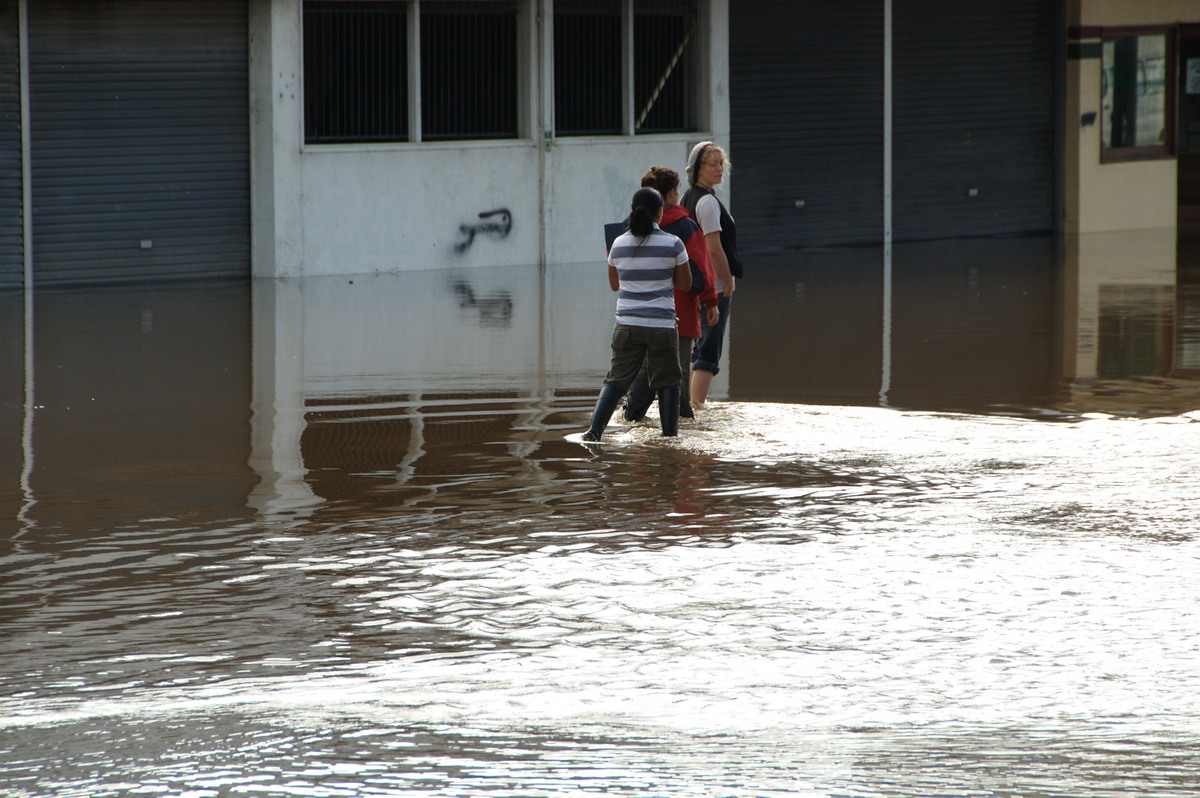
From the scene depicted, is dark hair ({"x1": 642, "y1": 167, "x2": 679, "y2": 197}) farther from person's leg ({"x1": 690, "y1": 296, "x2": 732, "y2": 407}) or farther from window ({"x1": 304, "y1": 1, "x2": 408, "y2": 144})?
window ({"x1": 304, "y1": 1, "x2": 408, "y2": 144})

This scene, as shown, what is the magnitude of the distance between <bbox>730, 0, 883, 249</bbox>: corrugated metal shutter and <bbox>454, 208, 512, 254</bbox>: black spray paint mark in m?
3.05

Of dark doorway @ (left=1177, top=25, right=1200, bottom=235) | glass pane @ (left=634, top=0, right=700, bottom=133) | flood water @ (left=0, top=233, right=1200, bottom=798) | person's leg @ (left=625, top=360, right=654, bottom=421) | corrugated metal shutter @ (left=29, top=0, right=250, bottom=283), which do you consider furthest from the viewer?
dark doorway @ (left=1177, top=25, right=1200, bottom=235)

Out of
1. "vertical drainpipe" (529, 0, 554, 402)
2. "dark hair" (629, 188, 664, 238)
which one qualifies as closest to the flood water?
"dark hair" (629, 188, 664, 238)

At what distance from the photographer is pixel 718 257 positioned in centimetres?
1012

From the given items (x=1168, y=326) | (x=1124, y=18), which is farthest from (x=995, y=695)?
(x=1124, y=18)

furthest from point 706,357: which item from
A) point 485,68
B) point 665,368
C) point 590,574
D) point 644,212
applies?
point 485,68

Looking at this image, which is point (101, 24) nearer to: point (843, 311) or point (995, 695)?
point (843, 311)

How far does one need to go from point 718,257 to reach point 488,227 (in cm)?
1021

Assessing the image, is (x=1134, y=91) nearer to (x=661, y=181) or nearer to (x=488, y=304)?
(x=488, y=304)

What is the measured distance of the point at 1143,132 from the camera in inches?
990

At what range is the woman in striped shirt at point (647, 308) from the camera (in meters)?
9.43

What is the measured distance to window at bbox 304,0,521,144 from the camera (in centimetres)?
1898

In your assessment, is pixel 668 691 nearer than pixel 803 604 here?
Yes

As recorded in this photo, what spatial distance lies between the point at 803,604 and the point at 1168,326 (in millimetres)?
9331
